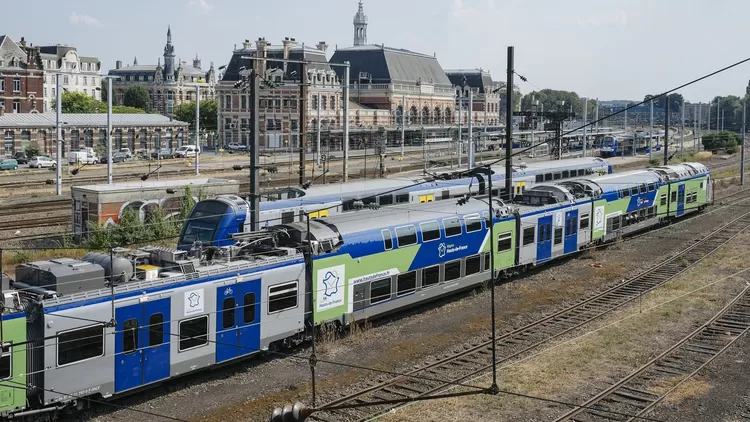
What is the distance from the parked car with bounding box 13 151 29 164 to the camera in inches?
2816

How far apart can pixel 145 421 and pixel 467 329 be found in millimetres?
10669

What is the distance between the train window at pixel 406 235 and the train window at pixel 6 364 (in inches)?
472

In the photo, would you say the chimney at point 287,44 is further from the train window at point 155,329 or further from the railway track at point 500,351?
the train window at point 155,329

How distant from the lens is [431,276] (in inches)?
1008

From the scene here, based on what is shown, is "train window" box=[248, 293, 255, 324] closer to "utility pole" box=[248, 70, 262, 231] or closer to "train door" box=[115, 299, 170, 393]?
"train door" box=[115, 299, 170, 393]

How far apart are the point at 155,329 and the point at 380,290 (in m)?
7.93

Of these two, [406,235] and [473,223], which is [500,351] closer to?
[406,235]

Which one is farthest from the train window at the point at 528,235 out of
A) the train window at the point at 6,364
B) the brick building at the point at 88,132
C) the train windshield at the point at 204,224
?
the brick building at the point at 88,132

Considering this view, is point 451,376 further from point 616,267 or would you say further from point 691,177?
point 691,177

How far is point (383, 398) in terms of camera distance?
715 inches

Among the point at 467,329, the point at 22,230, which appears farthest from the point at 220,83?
the point at 467,329

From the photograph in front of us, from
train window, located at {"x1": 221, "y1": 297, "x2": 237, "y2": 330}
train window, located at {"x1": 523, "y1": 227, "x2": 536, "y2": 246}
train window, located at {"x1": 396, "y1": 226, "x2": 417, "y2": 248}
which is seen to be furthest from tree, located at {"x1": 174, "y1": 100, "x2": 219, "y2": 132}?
train window, located at {"x1": 221, "y1": 297, "x2": 237, "y2": 330}

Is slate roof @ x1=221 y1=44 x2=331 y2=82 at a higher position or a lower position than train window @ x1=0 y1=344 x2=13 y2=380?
higher

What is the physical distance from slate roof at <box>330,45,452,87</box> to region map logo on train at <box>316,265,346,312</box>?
92834 mm
